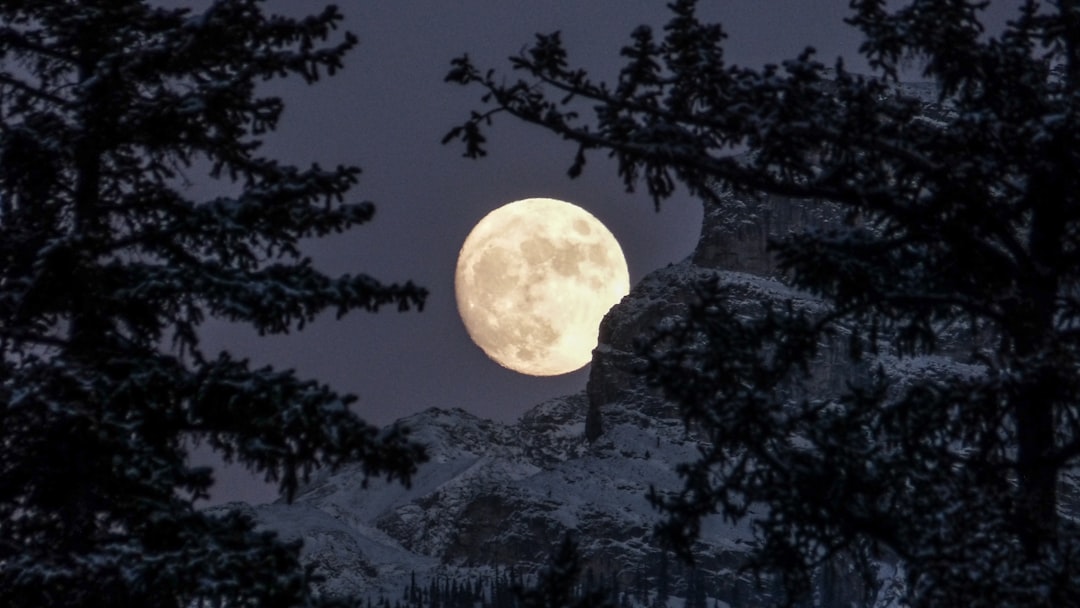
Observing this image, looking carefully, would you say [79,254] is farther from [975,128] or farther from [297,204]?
[975,128]

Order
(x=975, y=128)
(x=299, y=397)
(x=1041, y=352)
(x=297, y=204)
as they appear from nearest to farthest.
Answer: (x=1041, y=352) → (x=975, y=128) → (x=299, y=397) → (x=297, y=204)

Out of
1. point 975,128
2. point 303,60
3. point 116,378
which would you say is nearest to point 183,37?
point 303,60

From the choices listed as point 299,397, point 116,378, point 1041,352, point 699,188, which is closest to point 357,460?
point 299,397

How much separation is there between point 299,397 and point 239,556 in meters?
1.50

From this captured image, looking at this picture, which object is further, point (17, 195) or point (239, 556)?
point (17, 195)

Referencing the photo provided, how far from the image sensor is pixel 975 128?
489 inches

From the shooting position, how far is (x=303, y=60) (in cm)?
1573

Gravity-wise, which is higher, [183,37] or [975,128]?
[183,37]

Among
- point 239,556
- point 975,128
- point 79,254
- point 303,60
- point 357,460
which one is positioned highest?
point 303,60

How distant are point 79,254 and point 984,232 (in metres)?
7.90

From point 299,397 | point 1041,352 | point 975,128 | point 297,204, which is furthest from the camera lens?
point 297,204

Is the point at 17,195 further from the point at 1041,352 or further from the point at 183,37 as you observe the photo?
the point at 1041,352

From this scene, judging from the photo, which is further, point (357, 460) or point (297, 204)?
point (297, 204)

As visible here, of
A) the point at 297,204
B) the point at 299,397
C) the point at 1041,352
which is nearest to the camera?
the point at 1041,352
